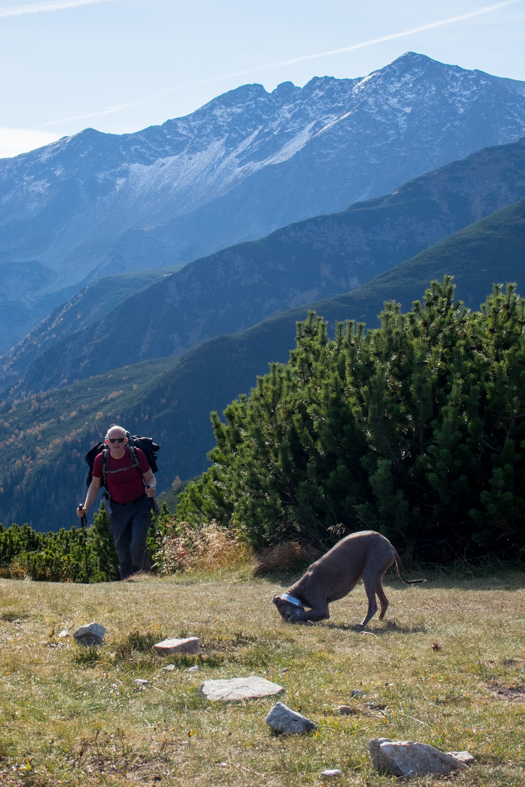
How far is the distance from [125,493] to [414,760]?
27.2ft

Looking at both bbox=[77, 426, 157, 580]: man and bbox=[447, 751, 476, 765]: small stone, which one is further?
bbox=[77, 426, 157, 580]: man

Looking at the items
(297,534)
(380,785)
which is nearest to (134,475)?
(297,534)

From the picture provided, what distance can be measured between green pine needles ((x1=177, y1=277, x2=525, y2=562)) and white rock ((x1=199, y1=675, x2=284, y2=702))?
7.18 m

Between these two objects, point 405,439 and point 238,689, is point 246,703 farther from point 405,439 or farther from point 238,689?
point 405,439

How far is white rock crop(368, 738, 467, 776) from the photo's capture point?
3686 millimetres

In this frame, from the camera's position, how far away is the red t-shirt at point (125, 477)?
36.7 ft

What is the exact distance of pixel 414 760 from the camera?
12.1ft

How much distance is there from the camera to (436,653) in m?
5.88

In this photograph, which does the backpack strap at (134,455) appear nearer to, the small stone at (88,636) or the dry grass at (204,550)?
the dry grass at (204,550)

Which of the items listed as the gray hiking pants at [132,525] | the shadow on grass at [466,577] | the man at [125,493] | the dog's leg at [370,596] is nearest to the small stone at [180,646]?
the dog's leg at [370,596]

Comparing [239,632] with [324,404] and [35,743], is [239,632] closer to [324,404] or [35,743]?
[35,743]

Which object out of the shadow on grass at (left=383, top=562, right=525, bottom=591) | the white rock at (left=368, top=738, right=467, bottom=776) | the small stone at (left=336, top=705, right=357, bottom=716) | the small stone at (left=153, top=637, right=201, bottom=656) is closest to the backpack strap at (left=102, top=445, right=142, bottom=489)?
the shadow on grass at (left=383, top=562, right=525, bottom=591)

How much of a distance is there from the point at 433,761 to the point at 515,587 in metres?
6.56

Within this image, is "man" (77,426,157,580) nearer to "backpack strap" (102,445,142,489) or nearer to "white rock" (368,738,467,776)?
"backpack strap" (102,445,142,489)
